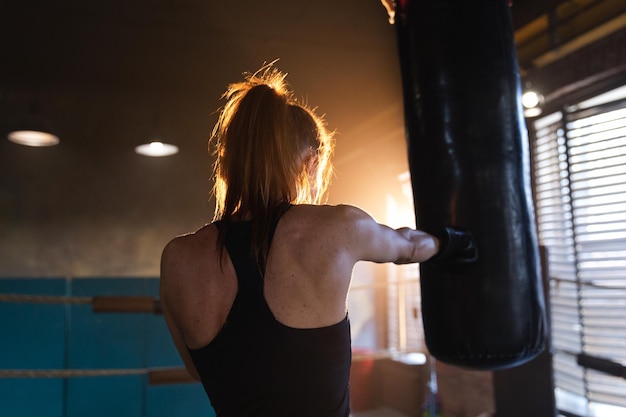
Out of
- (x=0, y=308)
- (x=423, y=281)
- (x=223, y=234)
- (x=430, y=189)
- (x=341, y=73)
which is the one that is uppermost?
(x=341, y=73)

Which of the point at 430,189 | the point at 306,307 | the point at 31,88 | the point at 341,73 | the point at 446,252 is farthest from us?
the point at 31,88

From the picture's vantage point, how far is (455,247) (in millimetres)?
1140

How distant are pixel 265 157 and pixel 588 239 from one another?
2.17 meters

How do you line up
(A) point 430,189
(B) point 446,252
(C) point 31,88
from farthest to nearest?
(C) point 31,88
(A) point 430,189
(B) point 446,252

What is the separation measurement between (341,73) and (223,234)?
3.04 meters

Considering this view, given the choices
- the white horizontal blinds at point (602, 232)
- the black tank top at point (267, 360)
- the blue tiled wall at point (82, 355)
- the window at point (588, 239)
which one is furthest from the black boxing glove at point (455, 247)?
the blue tiled wall at point (82, 355)

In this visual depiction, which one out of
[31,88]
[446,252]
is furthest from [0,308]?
[446,252]

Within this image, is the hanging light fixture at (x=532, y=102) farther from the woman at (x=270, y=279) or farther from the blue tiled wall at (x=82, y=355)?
the blue tiled wall at (x=82, y=355)

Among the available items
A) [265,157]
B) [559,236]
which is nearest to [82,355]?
[559,236]

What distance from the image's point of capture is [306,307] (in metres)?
0.75

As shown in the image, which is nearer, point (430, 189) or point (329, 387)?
point (329, 387)

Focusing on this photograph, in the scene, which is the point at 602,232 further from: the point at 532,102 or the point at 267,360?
the point at 267,360

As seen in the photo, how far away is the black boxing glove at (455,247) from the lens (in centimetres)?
110

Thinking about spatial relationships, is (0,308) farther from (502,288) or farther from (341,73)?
(502,288)
